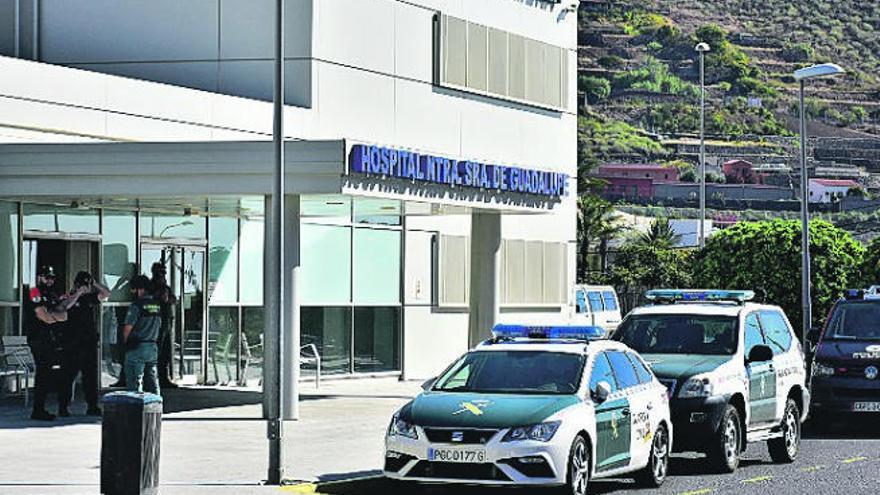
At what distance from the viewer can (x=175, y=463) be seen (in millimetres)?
19359

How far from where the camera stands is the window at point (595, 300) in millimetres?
54406

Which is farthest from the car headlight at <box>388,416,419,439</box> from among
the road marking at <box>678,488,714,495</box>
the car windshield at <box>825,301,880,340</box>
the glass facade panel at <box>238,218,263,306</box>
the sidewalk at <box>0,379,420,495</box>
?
the glass facade panel at <box>238,218,263,306</box>

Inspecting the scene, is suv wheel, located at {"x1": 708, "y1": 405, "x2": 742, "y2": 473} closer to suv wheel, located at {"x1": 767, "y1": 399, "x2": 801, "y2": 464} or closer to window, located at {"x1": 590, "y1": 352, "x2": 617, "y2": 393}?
suv wheel, located at {"x1": 767, "y1": 399, "x2": 801, "y2": 464}

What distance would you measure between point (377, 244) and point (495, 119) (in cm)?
420

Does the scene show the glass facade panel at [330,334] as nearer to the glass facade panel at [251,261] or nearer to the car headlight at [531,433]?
the glass facade panel at [251,261]

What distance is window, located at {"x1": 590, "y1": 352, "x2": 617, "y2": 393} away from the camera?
17531 mm

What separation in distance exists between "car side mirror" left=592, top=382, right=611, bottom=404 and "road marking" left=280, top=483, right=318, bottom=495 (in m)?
2.70

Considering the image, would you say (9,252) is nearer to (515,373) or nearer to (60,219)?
(60,219)

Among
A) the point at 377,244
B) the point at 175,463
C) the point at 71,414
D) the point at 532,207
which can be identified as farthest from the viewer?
the point at 377,244

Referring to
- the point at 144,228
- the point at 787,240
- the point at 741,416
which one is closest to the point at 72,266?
the point at 144,228

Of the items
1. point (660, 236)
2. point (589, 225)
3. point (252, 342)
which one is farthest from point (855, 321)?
point (660, 236)

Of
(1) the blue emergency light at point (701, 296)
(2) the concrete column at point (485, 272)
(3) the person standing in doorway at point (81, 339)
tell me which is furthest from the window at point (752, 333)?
(2) the concrete column at point (485, 272)

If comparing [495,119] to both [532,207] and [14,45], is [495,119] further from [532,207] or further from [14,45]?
[14,45]

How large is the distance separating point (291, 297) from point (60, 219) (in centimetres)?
459
